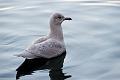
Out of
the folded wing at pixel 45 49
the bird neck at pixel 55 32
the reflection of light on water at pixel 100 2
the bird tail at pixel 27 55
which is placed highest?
the reflection of light on water at pixel 100 2

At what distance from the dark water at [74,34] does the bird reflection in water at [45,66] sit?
10 cm

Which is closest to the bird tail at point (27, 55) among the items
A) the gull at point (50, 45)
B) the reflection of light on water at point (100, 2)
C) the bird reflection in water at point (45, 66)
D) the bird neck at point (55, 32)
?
the gull at point (50, 45)

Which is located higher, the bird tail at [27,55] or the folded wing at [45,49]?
the folded wing at [45,49]

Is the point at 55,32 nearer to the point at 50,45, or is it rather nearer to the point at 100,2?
the point at 50,45

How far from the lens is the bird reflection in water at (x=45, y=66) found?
35.8 feet

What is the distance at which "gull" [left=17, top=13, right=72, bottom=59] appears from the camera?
11453 millimetres

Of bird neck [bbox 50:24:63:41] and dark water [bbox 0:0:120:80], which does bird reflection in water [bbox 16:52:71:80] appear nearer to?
dark water [bbox 0:0:120:80]

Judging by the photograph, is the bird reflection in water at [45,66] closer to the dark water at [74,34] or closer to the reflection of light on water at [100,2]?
the dark water at [74,34]

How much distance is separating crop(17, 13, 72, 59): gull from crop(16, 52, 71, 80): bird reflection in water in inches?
5.3

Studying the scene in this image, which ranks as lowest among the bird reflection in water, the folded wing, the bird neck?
the bird reflection in water

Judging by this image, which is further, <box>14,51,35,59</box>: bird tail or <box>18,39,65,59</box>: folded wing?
<box>18,39,65,59</box>: folded wing

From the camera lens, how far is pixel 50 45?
1177cm

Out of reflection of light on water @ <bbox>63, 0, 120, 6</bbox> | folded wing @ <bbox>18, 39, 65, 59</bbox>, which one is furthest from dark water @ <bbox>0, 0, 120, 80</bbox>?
folded wing @ <bbox>18, 39, 65, 59</bbox>

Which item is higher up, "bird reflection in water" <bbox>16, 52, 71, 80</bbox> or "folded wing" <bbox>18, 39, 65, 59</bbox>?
"folded wing" <bbox>18, 39, 65, 59</bbox>
